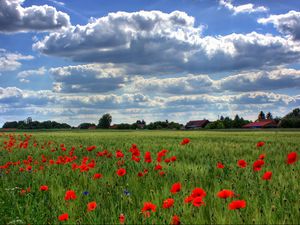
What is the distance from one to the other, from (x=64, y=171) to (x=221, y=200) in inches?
164

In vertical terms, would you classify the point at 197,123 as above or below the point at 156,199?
above

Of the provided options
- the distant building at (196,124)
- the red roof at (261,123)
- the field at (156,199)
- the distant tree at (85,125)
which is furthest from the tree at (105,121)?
the field at (156,199)

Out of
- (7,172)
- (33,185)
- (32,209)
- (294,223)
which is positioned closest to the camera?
(294,223)

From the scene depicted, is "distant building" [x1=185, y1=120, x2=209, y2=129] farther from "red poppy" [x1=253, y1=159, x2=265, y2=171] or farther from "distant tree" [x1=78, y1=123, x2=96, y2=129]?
"red poppy" [x1=253, y1=159, x2=265, y2=171]

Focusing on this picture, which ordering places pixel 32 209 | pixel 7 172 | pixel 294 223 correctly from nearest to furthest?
pixel 294 223
pixel 32 209
pixel 7 172

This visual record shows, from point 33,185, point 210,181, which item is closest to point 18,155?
point 33,185

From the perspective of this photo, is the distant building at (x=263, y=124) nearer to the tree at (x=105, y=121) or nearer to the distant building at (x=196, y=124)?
the distant building at (x=196, y=124)

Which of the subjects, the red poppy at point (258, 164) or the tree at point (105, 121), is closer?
the red poppy at point (258, 164)

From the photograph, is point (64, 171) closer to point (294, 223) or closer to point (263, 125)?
point (294, 223)

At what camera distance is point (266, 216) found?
3.56 metres

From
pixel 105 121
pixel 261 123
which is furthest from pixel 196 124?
pixel 105 121

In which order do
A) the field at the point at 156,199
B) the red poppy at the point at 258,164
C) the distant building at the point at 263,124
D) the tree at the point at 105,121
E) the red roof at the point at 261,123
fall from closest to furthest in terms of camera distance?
1. the field at the point at 156,199
2. the red poppy at the point at 258,164
3. the distant building at the point at 263,124
4. the red roof at the point at 261,123
5. the tree at the point at 105,121

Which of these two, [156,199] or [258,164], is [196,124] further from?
[156,199]

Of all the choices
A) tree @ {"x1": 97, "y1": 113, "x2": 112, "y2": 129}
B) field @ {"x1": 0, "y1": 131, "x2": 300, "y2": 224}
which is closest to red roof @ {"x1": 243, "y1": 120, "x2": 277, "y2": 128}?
tree @ {"x1": 97, "y1": 113, "x2": 112, "y2": 129}
